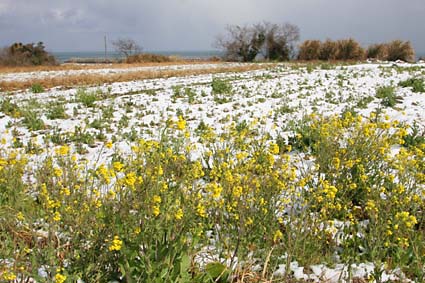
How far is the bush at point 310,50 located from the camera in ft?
149

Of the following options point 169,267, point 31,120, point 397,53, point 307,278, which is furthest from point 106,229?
point 397,53

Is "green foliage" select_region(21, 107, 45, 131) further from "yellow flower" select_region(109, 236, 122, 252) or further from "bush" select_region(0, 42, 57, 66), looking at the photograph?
"bush" select_region(0, 42, 57, 66)

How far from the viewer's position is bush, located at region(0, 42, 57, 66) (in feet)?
126

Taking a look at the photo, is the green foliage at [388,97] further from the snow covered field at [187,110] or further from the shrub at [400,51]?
the shrub at [400,51]

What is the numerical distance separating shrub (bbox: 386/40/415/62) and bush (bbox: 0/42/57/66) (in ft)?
134

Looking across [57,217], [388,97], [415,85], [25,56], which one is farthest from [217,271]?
[25,56]

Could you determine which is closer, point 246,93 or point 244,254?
point 244,254

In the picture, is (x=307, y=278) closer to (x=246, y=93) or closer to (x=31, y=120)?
(x=31, y=120)

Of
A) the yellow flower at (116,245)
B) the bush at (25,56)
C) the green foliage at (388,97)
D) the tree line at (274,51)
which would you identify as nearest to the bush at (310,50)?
the tree line at (274,51)

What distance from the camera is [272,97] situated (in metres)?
10.8

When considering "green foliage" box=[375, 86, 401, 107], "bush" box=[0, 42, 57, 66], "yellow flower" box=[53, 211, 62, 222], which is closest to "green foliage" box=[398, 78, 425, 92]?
"green foliage" box=[375, 86, 401, 107]

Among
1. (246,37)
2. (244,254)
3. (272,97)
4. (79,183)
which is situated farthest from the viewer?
(246,37)

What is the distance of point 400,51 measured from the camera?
41.4 m

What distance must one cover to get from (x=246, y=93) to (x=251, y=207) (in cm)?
866
